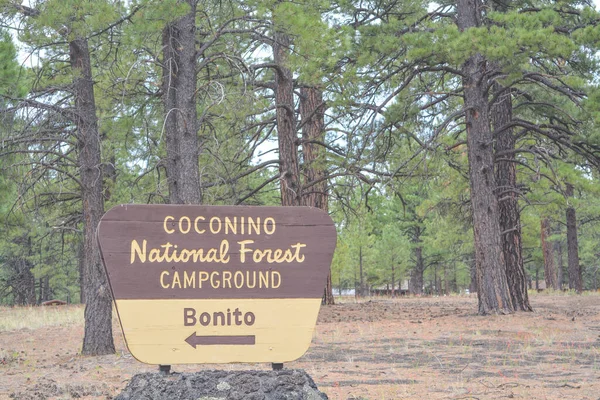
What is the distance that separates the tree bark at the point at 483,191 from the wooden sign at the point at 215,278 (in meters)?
9.74

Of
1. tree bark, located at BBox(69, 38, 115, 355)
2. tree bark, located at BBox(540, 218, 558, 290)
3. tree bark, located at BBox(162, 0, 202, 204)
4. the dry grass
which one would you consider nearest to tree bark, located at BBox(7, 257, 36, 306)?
the dry grass

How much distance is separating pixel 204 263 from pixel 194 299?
0.87ft

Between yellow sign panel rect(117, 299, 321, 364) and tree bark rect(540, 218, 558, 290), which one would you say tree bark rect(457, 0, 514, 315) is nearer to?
yellow sign panel rect(117, 299, 321, 364)

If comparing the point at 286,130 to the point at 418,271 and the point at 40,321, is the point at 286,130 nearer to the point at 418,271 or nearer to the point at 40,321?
the point at 40,321

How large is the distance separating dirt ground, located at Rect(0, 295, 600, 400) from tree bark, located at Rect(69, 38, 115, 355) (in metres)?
0.44

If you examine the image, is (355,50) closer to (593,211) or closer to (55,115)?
(55,115)

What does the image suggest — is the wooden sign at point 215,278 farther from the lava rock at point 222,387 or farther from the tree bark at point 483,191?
the tree bark at point 483,191

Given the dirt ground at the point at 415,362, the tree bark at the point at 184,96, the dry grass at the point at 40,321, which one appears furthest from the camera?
the dry grass at the point at 40,321

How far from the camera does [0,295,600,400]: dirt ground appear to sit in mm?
7230

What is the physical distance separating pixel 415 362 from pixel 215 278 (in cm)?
501

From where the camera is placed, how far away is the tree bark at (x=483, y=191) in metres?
13.9

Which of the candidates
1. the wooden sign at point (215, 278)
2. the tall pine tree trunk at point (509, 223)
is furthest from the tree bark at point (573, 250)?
the wooden sign at point (215, 278)

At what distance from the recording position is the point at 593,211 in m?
Result: 25.8

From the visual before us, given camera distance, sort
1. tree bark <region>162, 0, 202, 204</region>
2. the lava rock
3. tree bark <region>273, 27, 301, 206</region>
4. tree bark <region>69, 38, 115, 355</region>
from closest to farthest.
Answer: the lava rock
tree bark <region>162, 0, 202, 204</region>
tree bark <region>69, 38, 115, 355</region>
tree bark <region>273, 27, 301, 206</region>
